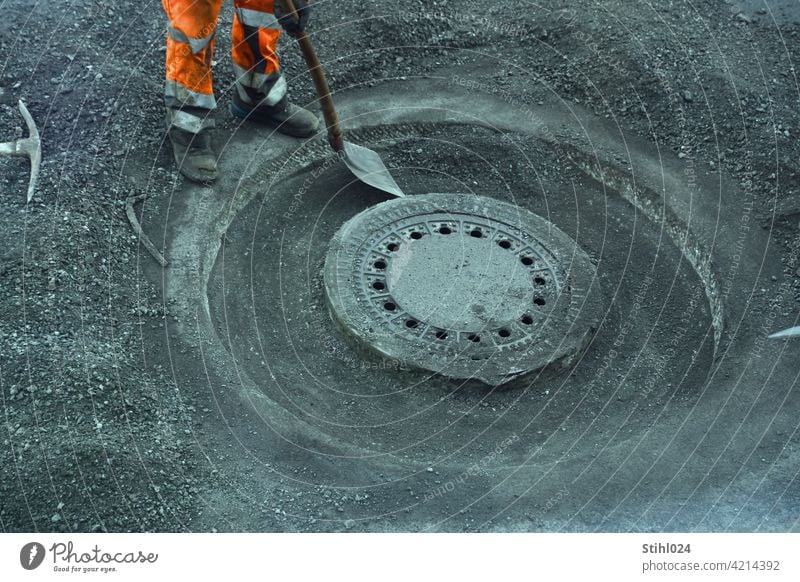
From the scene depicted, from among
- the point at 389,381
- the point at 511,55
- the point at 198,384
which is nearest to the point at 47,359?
the point at 198,384

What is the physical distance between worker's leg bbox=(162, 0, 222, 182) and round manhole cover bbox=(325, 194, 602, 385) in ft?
3.36

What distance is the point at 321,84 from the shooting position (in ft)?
19.2

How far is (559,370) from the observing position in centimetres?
523

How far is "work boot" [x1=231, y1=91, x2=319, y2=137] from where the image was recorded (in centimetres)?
629

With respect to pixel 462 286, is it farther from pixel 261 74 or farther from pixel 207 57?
pixel 207 57

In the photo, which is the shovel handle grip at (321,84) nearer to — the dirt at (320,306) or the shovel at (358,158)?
the shovel at (358,158)

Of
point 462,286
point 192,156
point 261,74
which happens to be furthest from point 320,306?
point 261,74

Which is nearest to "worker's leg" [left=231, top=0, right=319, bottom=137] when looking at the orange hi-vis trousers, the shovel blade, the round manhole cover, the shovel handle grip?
the orange hi-vis trousers

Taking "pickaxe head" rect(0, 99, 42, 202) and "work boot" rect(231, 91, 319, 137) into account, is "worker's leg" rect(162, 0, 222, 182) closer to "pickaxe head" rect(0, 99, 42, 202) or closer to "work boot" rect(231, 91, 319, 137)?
"work boot" rect(231, 91, 319, 137)

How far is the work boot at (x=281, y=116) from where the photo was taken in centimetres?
629

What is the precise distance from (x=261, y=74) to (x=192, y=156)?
712 millimetres

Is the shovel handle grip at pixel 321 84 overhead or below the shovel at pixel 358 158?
overhead

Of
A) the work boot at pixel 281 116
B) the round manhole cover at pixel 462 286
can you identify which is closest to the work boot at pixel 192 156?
the work boot at pixel 281 116

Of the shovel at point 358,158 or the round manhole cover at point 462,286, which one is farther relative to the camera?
the shovel at point 358,158
